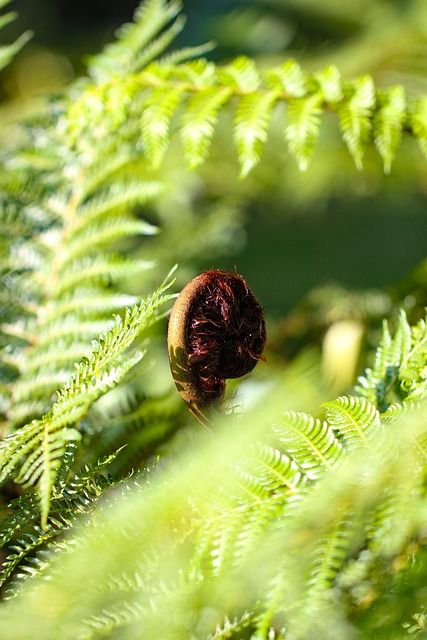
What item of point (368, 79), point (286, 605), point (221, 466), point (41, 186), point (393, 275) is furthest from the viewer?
point (393, 275)

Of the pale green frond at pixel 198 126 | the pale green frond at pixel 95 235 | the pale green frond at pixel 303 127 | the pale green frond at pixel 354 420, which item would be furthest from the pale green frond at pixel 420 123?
the pale green frond at pixel 354 420

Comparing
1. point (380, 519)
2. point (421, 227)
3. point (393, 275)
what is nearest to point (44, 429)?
point (380, 519)

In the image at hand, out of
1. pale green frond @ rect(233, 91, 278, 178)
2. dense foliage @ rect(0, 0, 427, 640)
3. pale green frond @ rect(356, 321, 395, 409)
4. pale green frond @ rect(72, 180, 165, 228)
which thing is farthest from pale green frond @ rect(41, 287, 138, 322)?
pale green frond @ rect(356, 321, 395, 409)

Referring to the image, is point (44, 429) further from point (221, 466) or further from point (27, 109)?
point (27, 109)

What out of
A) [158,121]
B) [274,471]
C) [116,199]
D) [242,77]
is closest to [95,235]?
[116,199]

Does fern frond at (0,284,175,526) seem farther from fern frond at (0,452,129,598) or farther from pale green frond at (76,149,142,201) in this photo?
pale green frond at (76,149,142,201)

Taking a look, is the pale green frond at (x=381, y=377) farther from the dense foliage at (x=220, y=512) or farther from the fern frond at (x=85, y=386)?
the fern frond at (x=85, y=386)
